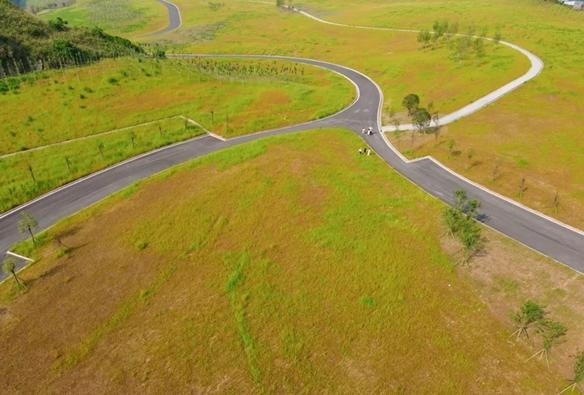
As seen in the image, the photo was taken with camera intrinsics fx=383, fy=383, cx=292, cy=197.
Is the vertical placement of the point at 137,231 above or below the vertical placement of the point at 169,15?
below

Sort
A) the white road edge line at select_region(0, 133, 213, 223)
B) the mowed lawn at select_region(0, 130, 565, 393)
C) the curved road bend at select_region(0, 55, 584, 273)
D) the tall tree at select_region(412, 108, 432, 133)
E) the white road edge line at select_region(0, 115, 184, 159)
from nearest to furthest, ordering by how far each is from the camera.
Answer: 1. the mowed lawn at select_region(0, 130, 565, 393)
2. the curved road bend at select_region(0, 55, 584, 273)
3. the white road edge line at select_region(0, 133, 213, 223)
4. the white road edge line at select_region(0, 115, 184, 159)
5. the tall tree at select_region(412, 108, 432, 133)

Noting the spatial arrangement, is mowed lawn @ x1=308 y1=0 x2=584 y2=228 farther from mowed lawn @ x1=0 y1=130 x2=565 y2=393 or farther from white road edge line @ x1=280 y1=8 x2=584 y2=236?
mowed lawn @ x1=0 y1=130 x2=565 y2=393

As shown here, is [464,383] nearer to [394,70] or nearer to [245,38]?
[394,70]

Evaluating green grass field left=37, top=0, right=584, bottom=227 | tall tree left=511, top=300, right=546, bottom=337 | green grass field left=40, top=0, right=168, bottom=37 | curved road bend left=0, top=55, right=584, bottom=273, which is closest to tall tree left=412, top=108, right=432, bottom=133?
green grass field left=37, top=0, right=584, bottom=227

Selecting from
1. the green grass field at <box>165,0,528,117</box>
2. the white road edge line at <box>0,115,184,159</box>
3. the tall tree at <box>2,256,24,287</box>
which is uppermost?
the green grass field at <box>165,0,528,117</box>

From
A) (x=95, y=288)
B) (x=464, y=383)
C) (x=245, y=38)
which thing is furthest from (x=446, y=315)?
(x=245, y=38)

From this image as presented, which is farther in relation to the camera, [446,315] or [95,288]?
[95,288]

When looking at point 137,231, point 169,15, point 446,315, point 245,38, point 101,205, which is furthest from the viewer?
point 169,15
